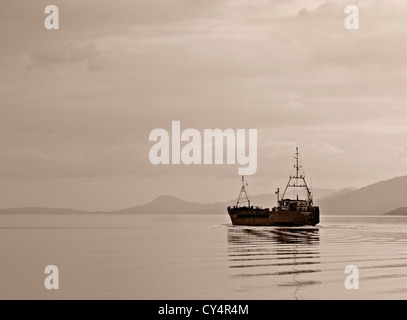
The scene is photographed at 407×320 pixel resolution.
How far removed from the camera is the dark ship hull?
145 meters

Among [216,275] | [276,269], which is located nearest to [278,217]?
[276,269]

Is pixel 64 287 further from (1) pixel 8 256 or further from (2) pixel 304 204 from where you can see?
(2) pixel 304 204

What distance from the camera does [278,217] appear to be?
479ft

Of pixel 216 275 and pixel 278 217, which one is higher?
pixel 278 217

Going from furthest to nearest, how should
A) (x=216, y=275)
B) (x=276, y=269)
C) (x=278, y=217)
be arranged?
(x=278, y=217)
(x=276, y=269)
(x=216, y=275)

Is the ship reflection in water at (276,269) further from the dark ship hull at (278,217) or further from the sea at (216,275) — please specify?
the dark ship hull at (278,217)

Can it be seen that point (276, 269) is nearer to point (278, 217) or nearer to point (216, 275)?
point (216, 275)

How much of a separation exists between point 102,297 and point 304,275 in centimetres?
1481

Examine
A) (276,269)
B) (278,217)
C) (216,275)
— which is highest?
(278,217)

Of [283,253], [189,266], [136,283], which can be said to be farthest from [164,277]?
[283,253]

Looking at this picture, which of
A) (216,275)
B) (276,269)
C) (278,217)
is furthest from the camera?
(278,217)

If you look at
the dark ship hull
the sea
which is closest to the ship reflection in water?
the sea

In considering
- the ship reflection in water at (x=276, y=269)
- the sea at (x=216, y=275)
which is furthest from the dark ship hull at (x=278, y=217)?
the sea at (x=216, y=275)

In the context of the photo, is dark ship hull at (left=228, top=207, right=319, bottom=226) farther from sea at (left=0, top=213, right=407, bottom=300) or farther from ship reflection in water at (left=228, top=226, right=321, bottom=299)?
sea at (left=0, top=213, right=407, bottom=300)
